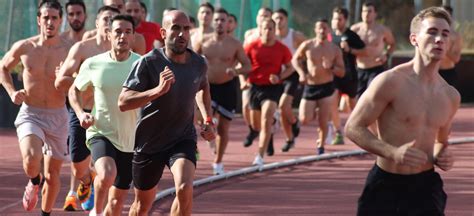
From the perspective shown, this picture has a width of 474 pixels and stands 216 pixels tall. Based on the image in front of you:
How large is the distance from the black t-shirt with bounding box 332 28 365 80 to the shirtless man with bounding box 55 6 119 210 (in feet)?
30.9

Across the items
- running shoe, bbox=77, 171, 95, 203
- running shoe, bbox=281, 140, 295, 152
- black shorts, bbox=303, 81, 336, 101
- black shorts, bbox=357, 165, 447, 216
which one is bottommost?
running shoe, bbox=281, 140, 295, 152

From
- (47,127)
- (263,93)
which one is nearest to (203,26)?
(263,93)

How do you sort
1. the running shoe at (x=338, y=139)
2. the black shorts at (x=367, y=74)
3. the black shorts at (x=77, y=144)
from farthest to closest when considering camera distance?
the black shorts at (x=367, y=74)
the running shoe at (x=338, y=139)
the black shorts at (x=77, y=144)

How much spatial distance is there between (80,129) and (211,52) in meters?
5.43

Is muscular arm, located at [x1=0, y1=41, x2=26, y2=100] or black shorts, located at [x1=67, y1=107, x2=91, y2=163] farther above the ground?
muscular arm, located at [x1=0, y1=41, x2=26, y2=100]

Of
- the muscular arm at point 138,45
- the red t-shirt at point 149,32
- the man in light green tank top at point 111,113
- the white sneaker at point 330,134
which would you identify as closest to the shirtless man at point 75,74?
the man in light green tank top at point 111,113

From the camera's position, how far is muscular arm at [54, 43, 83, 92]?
1166 centimetres

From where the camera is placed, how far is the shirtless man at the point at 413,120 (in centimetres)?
744

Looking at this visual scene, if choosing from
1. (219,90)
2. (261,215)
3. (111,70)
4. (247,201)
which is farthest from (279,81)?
(111,70)

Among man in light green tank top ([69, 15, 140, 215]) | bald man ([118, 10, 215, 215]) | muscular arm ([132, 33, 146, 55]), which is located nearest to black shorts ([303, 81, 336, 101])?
muscular arm ([132, 33, 146, 55])

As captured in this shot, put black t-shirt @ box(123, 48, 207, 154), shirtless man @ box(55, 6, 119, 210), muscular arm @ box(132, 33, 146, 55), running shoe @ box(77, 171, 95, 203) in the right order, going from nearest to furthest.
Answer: black t-shirt @ box(123, 48, 207, 154) → shirtless man @ box(55, 6, 119, 210) → running shoe @ box(77, 171, 95, 203) → muscular arm @ box(132, 33, 146, 55)

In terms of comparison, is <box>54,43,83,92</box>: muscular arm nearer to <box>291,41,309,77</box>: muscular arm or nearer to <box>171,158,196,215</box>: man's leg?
<box>171,158,196,215</box>: man's leg

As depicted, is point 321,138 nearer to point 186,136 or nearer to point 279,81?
point 279,81

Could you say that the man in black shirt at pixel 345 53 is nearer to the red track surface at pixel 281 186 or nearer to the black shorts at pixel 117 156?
the red track surface at pixel 281 186
